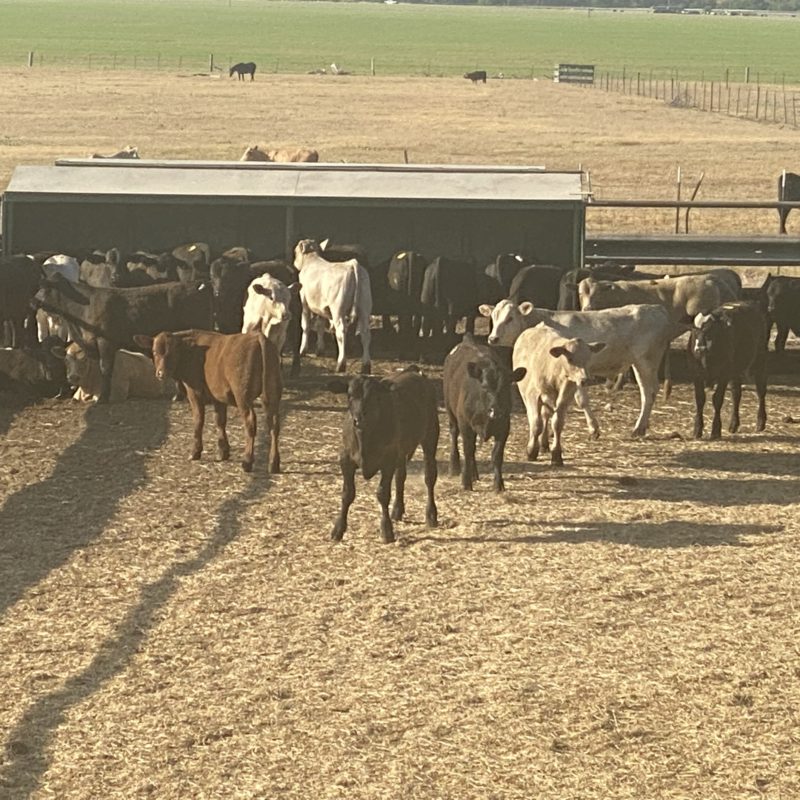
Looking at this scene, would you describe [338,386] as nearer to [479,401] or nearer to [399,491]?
[399,491]

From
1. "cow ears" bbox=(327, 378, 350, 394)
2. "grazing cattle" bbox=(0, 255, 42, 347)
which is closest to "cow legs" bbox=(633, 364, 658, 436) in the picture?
"cow ears" bbox=(327, 378, 350, 394)

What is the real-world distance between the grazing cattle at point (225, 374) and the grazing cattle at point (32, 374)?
2.60 metres

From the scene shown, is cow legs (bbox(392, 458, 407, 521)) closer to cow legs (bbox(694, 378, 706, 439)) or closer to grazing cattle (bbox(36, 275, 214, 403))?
cow legs (bbox(694, 378, 706, 439))

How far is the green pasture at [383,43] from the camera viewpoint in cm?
9994

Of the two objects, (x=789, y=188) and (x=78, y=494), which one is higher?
(x=789, y=188)

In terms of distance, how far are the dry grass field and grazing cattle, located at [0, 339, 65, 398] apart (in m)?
0.24

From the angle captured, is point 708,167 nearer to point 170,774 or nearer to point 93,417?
point 93,417

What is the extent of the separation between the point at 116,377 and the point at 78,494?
3.78 m

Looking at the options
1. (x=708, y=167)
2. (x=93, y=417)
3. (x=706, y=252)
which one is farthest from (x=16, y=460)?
(x=708, y=167)

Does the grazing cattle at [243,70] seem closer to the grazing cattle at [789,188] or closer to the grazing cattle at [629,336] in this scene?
the grazing cattle at [789,188]

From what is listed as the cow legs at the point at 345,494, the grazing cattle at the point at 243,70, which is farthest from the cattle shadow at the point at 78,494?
the grazing cattle at the point at 243,70

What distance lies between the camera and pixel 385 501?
12.4 m

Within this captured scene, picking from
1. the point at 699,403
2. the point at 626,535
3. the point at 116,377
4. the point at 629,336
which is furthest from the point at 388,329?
the point at 626,535

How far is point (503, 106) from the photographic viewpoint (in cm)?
6775
